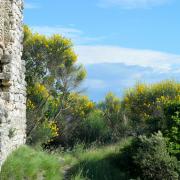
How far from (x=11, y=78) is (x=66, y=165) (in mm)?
3130

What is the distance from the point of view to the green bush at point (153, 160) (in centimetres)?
1442

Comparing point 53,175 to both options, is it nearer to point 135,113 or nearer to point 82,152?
point 82,152

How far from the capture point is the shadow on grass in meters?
14.7

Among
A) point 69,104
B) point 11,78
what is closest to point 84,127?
point 69,104

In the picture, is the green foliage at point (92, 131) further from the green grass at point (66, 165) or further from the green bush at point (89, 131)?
the green grass at point (66, 165)

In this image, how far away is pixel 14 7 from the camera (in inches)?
562

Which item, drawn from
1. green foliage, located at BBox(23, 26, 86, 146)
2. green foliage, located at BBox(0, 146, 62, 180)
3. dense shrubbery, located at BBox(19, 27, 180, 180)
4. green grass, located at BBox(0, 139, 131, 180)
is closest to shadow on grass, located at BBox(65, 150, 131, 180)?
green grass, located at BBox(0, 139, 131, 180)

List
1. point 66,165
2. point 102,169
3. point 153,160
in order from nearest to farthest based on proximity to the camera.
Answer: point 153,160 < point 102,169 < point 66,165

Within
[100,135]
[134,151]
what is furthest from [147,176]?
[100,135]

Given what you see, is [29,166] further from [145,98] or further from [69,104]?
[145,98]

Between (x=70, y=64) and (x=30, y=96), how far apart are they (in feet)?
8.21

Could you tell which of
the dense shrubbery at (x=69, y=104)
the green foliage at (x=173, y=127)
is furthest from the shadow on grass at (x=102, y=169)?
A: the dense shrubbery at (x=69, y=104)

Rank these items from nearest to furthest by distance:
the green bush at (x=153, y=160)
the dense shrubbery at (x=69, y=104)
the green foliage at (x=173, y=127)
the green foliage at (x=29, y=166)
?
the green foliage at (x=29, y=166) → the green bush at (x=153, y=160) → the green foliage at (x=173, y=127) → the dense shrubbery at (x=69, y=104)

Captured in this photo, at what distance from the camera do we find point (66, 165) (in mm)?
15500
